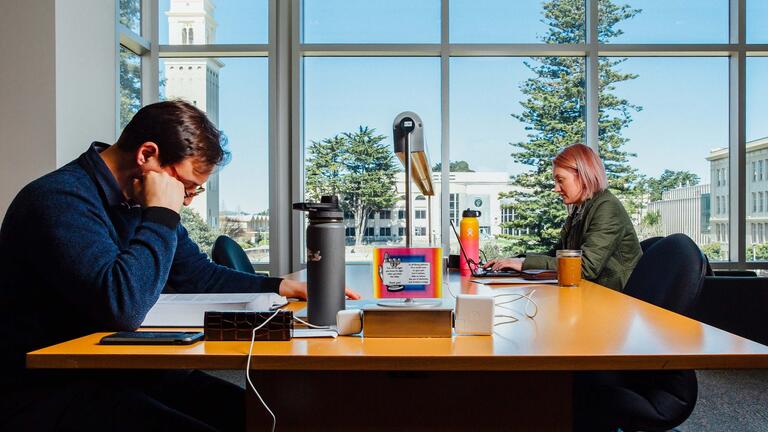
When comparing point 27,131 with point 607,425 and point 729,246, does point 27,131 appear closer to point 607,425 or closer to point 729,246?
point 607,425

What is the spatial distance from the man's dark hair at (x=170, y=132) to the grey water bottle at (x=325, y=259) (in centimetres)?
36

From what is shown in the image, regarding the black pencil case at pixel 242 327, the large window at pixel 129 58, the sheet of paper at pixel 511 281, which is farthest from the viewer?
the large window at pixel 129 58

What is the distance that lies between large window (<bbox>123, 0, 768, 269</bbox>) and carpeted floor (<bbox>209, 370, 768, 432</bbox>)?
1117mm

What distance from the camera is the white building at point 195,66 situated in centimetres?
457

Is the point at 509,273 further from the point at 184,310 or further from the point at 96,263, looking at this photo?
the point at 96,263

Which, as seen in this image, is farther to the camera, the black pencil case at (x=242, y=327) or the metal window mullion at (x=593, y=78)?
the metal window mullion at (x=593, y=78)

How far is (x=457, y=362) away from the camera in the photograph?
0.95 m

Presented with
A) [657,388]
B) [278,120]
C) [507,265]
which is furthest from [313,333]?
[278,120]

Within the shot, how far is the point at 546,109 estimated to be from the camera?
182 inches

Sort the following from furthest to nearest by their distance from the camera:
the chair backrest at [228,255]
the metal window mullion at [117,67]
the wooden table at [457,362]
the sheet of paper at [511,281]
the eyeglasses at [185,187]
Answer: the metal window mullion at [117,67] → the chair backrest at [228,255] → the sheet of paper at [511,281] → the eyeglasses at [185,187] → the wooden table at [457,362]

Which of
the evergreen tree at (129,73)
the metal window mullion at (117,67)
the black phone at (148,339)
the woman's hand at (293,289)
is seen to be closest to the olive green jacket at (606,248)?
the woman's hand at (293,289)

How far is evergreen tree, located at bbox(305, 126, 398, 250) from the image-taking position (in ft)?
15.3

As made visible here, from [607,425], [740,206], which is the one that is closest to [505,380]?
[607,425]

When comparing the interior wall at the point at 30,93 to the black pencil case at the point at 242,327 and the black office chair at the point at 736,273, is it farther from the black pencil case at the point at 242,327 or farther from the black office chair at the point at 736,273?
the black office chair at the point at 736,273
